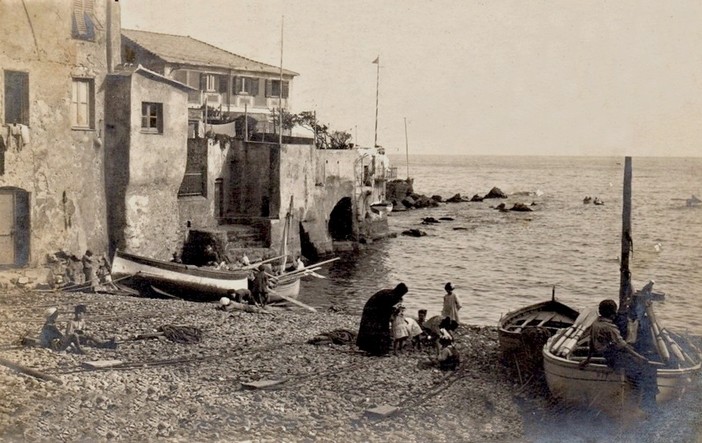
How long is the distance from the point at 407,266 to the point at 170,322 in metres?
25.0

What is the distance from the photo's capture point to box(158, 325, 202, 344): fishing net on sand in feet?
50.5

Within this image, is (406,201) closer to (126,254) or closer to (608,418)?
(126,254)

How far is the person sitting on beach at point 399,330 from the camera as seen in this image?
51.8 feet

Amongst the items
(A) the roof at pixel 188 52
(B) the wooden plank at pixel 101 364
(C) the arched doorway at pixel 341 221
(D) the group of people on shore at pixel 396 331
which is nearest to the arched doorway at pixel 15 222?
(B) the wooden plank at pixel 101 364

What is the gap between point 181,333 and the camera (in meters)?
15.6

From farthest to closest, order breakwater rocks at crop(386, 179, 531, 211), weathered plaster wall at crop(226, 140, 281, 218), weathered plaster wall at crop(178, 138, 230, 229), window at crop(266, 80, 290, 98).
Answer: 1. breakwater rocks at crop(386, 179, 531, 211)
2. window at crop(266, 80, 290, 98)
3. weathered plaster wall at crop(226, 140, 281, 218)
4. weathered plaster wall at crop(178, 138, 230, 229)

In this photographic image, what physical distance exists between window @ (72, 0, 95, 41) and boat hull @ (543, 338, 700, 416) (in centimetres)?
1554

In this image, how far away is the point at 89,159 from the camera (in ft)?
72.0

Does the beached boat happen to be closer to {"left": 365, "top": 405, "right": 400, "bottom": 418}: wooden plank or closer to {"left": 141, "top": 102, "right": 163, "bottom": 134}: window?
{"left": 141, "top": 102, "right": 163, "bottom": 134}: window

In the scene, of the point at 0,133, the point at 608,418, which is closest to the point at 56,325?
the point at 0,133

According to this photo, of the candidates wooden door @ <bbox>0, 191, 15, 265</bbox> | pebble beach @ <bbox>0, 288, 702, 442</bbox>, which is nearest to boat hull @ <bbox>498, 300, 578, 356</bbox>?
pebble beach @ <bbox>0, 288, 702, 442</bbox>

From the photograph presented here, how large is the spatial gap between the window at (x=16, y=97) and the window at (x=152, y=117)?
6.09 metres

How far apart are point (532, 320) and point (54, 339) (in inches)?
418

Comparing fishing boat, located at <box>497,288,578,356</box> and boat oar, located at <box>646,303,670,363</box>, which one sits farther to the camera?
fishing boat, located at <box>497,288,578,356</box>
